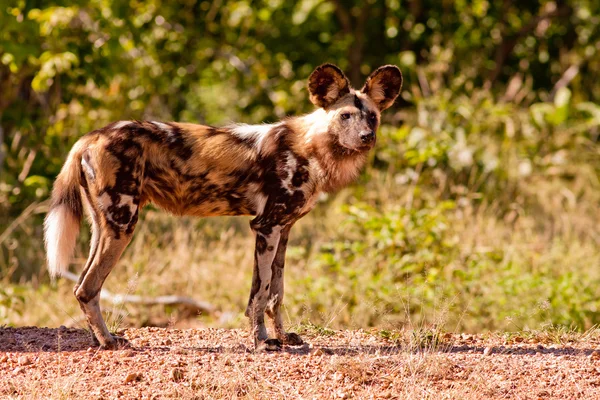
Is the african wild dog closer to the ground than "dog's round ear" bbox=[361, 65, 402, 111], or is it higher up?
closer to the ground

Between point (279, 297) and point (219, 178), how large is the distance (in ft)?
2.25

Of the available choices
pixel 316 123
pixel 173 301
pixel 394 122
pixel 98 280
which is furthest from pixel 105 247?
pixel 394 122

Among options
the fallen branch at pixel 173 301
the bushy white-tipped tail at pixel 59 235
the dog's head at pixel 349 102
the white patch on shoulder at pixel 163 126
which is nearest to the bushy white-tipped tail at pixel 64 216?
the bushy white-tipped tail at pixel 59 235

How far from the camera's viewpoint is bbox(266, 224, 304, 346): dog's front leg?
4.28 meters

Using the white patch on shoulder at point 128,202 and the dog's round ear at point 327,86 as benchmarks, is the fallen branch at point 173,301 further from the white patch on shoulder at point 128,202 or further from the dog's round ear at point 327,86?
the dog's round ear at point 327,86

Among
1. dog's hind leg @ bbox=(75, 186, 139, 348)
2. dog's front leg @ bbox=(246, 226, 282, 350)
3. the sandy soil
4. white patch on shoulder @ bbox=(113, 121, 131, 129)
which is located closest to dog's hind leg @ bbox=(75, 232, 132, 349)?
dog's hind leg @ bbox=(75, 186, 139, 348)

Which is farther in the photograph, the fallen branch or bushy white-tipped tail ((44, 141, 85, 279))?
the fallen branch

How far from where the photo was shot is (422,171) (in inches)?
335

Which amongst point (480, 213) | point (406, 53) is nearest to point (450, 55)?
point (406, 53)

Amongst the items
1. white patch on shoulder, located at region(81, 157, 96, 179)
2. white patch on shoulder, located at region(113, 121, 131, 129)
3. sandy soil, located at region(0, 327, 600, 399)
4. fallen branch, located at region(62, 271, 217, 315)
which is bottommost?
fallen branch, located at region(62, 271, 217, 315)

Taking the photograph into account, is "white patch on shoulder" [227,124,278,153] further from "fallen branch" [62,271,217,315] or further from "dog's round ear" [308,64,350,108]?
"fallen branch" [62,271,217,315]

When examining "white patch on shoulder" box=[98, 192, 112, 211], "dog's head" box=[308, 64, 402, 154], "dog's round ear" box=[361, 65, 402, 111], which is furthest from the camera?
"dog's round ear" box=[361, 65, 402, 111]

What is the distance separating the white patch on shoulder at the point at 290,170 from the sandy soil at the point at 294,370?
80 centimetres

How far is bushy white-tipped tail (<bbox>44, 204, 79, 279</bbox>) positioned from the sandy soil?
1.27 ft
